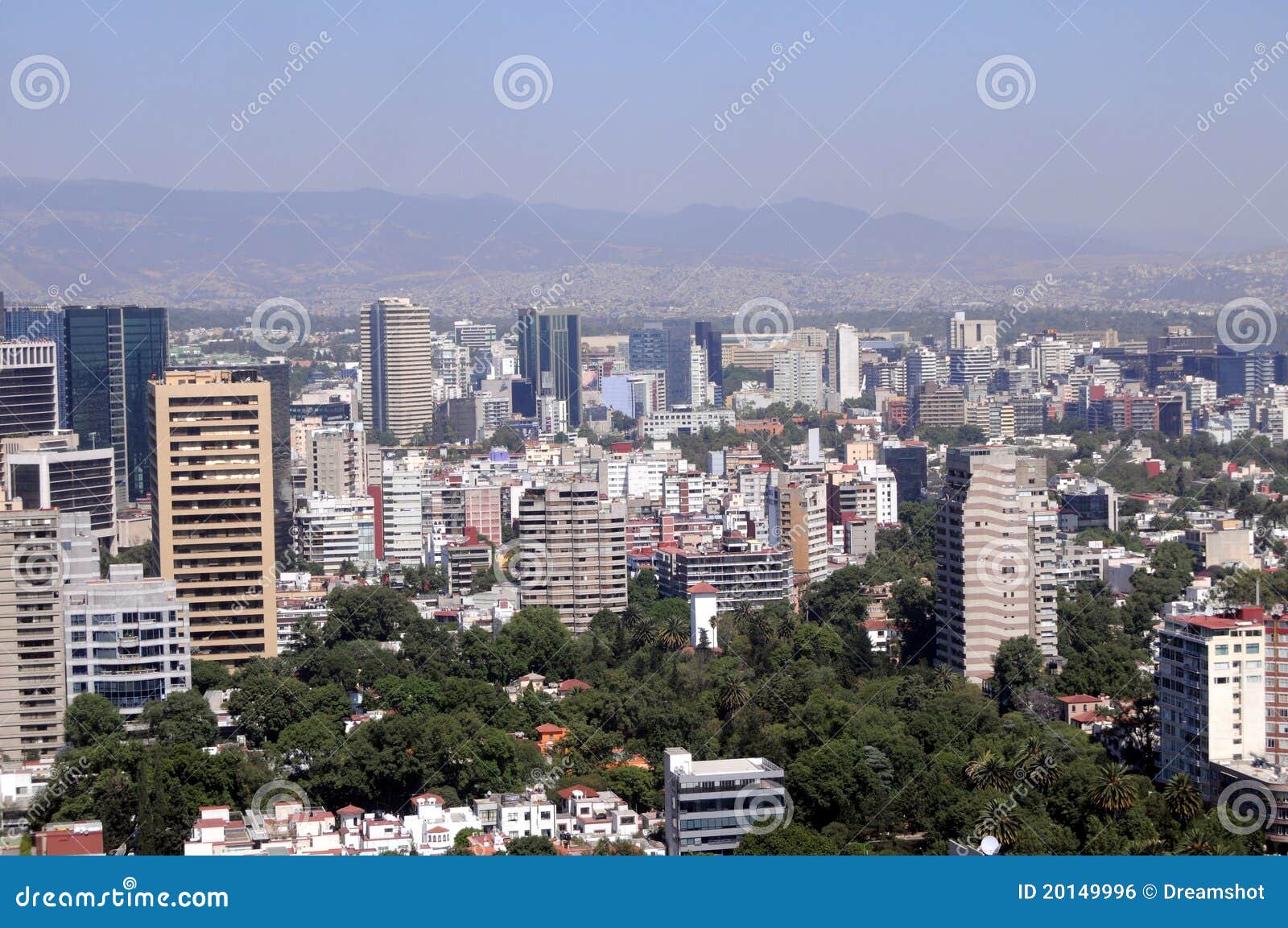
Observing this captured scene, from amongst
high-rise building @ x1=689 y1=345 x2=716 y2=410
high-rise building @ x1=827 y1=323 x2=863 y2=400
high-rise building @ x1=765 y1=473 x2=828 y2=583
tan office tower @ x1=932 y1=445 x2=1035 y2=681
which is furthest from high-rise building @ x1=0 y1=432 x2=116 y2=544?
high-rise building @ x1=827 y1=323 x2=863 y2=400

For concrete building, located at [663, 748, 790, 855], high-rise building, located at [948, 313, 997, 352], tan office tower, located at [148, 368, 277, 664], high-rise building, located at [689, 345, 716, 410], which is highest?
high-rise building, located at [948, 313, 997, 352]

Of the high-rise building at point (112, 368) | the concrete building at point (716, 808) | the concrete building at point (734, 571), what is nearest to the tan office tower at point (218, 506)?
the concrete building at point (734, 571)

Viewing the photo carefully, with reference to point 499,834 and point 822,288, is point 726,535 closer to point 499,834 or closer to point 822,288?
point 499,834

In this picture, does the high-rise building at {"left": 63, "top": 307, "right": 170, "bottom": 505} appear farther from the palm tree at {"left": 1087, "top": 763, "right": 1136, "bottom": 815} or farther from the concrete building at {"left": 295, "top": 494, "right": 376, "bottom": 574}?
the palm tree at {"left": 1087, "top": 763, "right": 1136, "bottom": 815}

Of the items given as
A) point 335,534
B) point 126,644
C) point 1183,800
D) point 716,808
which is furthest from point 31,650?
point 335,534

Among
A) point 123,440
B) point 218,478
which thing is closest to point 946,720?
point 218,478

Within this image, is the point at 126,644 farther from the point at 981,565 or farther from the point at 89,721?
the point at 981,565
